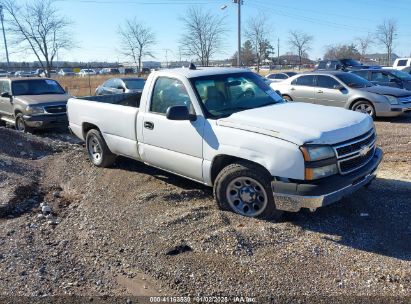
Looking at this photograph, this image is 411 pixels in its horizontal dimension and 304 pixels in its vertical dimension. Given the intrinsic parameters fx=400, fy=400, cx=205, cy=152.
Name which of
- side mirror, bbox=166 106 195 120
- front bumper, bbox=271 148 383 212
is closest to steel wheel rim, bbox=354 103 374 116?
front bumper, bbox=271 148 383 212

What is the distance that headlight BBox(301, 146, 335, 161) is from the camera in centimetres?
392

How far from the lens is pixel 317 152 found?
13.0 feet

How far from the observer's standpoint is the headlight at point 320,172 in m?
3.95

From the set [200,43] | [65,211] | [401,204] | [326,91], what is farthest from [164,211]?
[200,43]

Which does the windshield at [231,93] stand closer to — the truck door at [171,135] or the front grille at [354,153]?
the truck door at [171,135]

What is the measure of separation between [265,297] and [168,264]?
39.0 inches

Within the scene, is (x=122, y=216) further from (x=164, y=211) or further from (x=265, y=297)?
(x=265, y=297)

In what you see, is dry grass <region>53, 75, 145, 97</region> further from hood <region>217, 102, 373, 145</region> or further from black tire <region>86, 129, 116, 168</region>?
hood <region>217, 102, 373, 145</region>

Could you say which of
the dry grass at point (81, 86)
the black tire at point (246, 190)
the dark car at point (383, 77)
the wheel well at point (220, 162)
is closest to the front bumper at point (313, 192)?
the black tire at point (246, 190)

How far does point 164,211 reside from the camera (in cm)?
493

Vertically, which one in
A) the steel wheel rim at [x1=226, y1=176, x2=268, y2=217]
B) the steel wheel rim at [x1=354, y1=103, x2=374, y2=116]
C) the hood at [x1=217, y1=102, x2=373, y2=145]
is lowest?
the steel wheel rim at [x1=226, y1=176, x2=268, y2=217]

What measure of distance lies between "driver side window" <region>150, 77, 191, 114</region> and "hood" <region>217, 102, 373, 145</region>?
802 millimetres

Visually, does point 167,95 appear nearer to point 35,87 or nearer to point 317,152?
point 317,152

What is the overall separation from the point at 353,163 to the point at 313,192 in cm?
73
